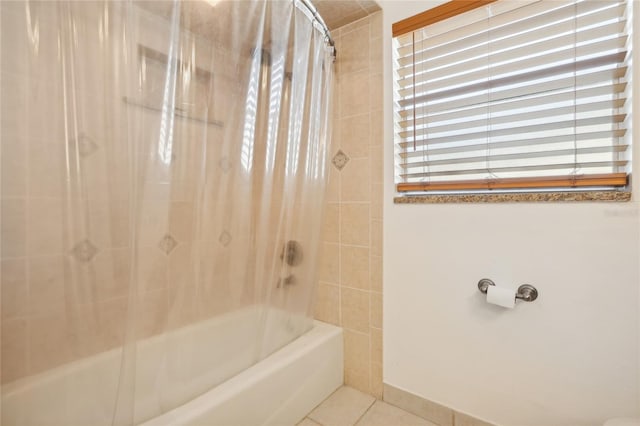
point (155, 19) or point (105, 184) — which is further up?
point (155, 19)

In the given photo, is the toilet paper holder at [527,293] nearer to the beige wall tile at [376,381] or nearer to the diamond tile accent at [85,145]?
the beige wall tile at [376,381]

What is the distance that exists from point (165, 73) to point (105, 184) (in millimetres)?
381

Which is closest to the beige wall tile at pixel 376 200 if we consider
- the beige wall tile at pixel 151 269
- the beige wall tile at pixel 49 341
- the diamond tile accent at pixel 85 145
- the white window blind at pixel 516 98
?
the white window blind at pixel 516 98

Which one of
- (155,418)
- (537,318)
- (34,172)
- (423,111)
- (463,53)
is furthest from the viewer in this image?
(423,111)

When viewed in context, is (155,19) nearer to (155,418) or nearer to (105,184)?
(105,184)

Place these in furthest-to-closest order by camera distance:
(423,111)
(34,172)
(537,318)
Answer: (423,111), (537,318), (34,172)

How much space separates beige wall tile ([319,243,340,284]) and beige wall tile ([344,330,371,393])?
30 centimetres

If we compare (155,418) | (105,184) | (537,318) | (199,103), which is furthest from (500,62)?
(155,418)

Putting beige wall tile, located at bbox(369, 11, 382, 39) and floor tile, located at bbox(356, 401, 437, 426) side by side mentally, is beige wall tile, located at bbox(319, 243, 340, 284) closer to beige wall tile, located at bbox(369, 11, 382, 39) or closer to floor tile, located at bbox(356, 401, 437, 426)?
floor tile, located at bbox(356, 401, 437, 426)

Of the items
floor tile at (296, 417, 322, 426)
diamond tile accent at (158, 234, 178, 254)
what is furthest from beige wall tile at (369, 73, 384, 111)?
floor tile at (296, 417, 322, 426)

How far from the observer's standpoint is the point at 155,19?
88 centimetres

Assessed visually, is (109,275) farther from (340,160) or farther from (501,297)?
(501,297)

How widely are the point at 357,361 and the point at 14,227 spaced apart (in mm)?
1498

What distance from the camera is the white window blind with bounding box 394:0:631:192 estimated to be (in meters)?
1.00
